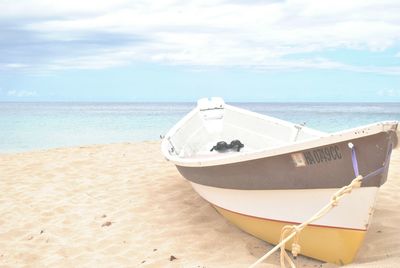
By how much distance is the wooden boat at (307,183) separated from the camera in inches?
140

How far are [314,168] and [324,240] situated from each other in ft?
2.29

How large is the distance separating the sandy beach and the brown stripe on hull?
0.76 meters

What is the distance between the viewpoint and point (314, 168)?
376cm

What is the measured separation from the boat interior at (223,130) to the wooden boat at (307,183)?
1.67 m

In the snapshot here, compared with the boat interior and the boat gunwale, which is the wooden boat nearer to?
the boat gunwale

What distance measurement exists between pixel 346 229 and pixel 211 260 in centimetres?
137

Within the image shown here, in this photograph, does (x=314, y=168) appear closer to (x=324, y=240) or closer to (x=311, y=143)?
(x=311, y=143)

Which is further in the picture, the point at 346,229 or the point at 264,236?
the point at 264,236

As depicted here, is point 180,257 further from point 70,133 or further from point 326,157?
point 70,133


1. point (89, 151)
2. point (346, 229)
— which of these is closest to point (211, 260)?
point (346, 229)

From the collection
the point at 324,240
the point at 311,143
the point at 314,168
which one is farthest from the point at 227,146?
the point at 311,143

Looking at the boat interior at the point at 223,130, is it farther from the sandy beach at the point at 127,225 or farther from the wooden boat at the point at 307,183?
the wooden boat at the point at 307,183

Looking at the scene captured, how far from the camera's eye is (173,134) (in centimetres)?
680

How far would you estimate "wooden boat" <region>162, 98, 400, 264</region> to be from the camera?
→ 3551 mm
